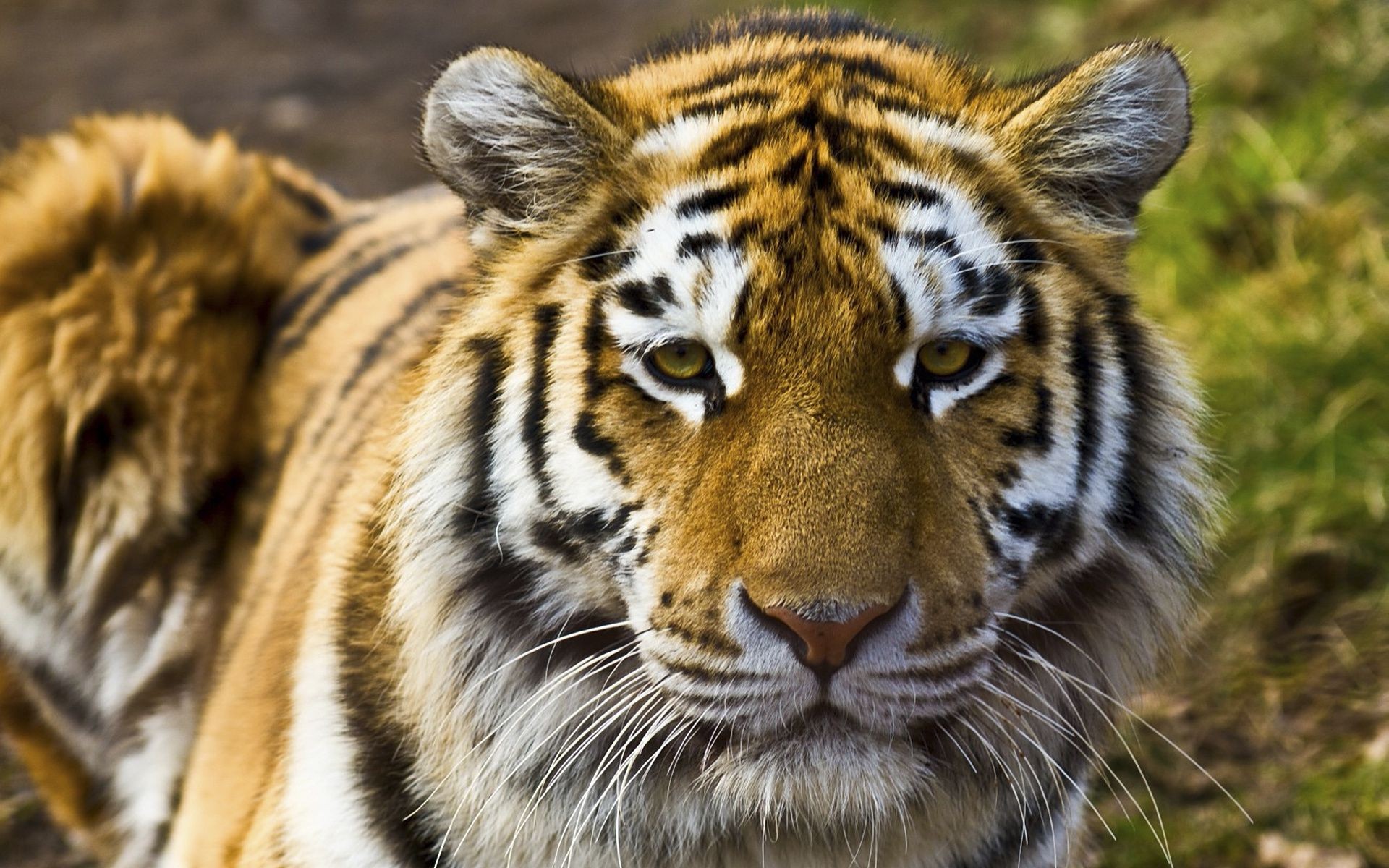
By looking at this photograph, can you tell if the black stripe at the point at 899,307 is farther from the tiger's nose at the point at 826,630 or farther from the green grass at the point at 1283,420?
the green grass at the point at 1283,420

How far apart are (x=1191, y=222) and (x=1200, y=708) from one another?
1.93 metres

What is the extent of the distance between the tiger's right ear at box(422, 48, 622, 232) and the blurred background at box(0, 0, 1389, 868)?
4.0 inches

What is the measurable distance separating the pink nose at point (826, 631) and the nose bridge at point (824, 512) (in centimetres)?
1

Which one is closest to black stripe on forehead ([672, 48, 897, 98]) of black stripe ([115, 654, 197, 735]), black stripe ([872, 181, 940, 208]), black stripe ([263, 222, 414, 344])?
black stripe ([872, 181, 940, 208])

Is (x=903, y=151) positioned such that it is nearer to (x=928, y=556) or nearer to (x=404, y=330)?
(x=928, y=556)

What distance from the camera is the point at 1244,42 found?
5301 millimetres

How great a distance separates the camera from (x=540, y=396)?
1.93m

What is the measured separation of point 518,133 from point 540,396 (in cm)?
34

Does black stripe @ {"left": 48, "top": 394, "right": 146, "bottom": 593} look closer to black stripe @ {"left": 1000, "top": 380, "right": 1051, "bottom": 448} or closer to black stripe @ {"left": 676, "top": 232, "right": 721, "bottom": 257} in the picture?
black stripe @ {"left": 676, "top": 232, "right": 721, "bottom": 257}

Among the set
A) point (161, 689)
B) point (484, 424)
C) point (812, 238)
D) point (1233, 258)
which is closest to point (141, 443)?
point (161, 689)

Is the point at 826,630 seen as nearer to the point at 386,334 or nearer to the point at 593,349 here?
the point at 593,349

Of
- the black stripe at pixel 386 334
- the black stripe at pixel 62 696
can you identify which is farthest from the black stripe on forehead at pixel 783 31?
the black stripe at pixel 62 696

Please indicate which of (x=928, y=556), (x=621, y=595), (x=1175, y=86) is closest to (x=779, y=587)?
(x=928, y=556)

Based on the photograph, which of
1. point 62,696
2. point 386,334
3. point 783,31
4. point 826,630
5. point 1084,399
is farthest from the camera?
point 62,696
